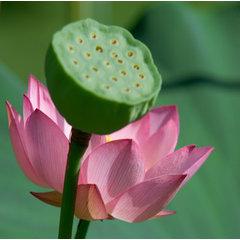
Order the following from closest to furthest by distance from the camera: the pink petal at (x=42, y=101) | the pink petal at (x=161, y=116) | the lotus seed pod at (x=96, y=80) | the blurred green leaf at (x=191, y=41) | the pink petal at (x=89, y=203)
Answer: the lotus seed pod at (x=96, y=80) → the pink petal at (x=89, y=203) → the pink petal at (x=42, y=101) → the pink petal at (x=161, y=116) → the blurred green leaf at (x=191, y=41)

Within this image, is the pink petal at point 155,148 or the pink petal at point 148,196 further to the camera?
the pink petal at point 155,148

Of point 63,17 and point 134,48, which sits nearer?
point 134,48

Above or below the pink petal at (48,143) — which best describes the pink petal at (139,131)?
below

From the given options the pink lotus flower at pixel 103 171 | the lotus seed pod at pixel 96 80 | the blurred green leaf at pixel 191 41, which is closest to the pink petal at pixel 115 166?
the pink lotus flower at pixel 103 171

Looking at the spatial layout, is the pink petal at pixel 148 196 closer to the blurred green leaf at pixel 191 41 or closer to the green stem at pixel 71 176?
the green stem at pixel 71 176

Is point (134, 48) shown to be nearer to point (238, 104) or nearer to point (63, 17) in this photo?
point (238, 104)

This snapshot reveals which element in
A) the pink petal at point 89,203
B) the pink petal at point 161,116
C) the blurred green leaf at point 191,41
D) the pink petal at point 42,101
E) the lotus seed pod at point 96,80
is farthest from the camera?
the blurred green leaf at point 191,41

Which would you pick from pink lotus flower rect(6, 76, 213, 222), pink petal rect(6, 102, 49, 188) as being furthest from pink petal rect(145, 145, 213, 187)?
pink petal rect(6, 102, 49, 188)

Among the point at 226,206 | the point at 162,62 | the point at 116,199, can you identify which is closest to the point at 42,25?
the point at 162,62
